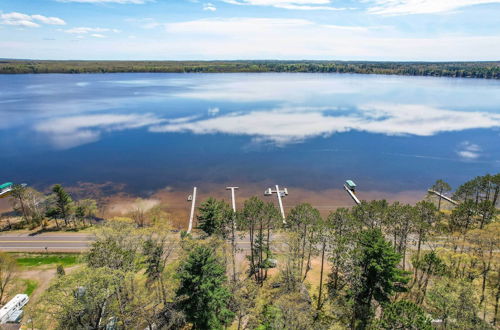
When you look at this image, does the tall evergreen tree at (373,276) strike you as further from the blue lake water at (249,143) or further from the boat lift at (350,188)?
the blue lake water at (249,143)

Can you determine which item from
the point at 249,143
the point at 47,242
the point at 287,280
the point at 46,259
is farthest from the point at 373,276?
the point at 249,143

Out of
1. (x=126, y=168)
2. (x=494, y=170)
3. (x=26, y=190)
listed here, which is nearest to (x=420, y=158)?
(x=494, y=170)

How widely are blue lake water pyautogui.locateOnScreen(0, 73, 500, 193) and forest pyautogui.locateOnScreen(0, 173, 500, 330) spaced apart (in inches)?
1531

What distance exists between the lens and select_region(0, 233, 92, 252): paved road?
49.9 metres

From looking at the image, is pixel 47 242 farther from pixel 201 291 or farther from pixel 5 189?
pixel 201 291

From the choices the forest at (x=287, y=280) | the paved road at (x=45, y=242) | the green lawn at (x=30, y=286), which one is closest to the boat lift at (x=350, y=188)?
the forest at (x=287, y=280)

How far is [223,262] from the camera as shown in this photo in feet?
106

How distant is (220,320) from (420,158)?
87.3 meters

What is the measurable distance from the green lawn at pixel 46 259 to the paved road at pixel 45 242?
1528 mm

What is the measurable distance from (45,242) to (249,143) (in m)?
69.1

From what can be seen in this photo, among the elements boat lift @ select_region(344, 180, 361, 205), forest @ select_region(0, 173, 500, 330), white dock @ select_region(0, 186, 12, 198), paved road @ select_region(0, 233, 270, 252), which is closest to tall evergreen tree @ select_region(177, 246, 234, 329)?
forest @ select_region(0, 173, 500, 330)

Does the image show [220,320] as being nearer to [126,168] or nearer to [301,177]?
[301,177]

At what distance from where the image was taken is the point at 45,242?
171 feet

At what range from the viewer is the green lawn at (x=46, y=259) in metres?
46.0
